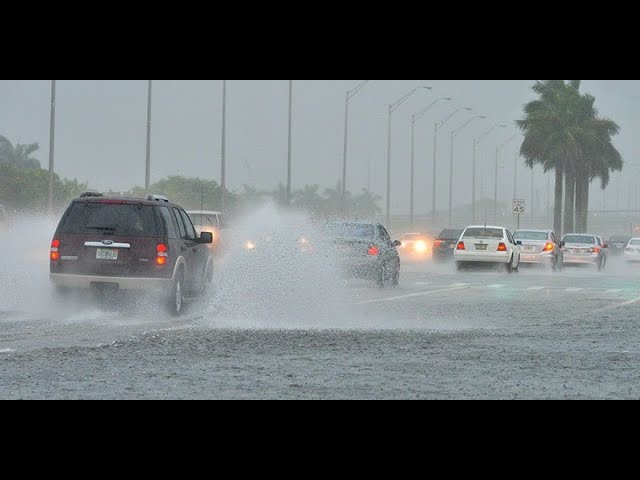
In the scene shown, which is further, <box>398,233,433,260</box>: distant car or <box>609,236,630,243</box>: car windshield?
<box>609,236,630,243</box>: car windshield

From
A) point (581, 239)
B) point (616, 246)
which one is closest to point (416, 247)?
point (616, 246)

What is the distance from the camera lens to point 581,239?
56.2m

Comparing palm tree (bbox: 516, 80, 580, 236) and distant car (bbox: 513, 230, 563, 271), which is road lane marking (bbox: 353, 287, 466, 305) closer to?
distant car (bbox: 513, 230, 563, 271)

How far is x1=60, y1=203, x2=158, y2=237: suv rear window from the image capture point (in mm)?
21047

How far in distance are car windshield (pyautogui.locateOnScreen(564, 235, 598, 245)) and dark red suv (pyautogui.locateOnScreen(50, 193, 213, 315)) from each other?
36.7 meters

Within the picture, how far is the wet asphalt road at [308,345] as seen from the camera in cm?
1313

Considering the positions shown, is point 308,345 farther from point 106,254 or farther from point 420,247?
point 420,247

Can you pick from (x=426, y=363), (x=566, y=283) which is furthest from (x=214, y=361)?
(x=566, y=283)

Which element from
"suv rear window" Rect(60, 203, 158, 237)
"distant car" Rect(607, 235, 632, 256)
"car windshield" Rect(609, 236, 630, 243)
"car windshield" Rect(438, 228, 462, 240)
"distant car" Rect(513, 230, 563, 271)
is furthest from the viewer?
"car windshield" Rect(609, 236, 630, 243)

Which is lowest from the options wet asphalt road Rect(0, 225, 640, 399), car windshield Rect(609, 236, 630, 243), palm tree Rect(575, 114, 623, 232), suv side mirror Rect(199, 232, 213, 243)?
wet asphalt road Rect(0, 225, 640, 399)

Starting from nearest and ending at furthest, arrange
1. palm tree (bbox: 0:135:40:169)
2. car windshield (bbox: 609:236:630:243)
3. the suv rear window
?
1. the suv rear window
2. car windshield (bbox: 609:236:630:243)
3. palm tree (bbox: 0:135:40:169)

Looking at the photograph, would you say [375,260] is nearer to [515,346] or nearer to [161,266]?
[161,266]

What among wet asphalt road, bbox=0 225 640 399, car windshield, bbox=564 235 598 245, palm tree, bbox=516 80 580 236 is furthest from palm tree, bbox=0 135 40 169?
wet asphalt road, bbox=0 225 640 399
